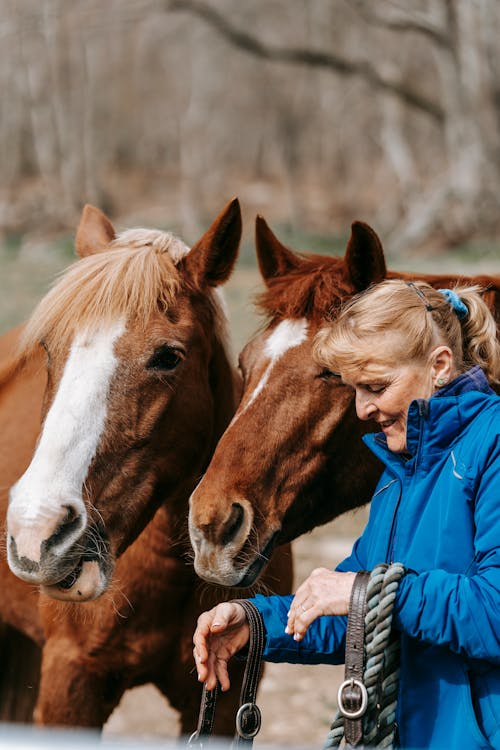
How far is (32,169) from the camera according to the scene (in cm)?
1830

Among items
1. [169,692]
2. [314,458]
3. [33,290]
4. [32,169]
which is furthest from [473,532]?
[32,169]

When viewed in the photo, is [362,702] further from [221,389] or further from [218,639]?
[221,389]

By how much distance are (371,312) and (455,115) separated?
52.5ft

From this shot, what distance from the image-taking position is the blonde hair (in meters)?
1.98

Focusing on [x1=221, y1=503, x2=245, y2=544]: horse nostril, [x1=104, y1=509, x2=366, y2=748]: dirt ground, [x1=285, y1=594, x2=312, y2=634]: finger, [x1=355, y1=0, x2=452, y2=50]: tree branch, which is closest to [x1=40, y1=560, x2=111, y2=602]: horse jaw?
[x1=221, y1=503, x2=245, y2=544]: horse nostril

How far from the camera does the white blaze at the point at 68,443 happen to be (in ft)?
7.34

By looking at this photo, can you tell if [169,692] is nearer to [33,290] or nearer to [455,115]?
[33,290]

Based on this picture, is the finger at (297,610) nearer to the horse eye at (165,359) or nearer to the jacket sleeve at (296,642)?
the jacket sleeve at (296,642)

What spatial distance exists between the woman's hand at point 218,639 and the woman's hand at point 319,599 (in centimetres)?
17

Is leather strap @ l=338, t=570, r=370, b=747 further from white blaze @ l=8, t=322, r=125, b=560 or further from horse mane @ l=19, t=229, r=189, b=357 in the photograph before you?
horse mane @ l=19, t=229, r=189, b=357

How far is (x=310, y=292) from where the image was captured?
2570mm

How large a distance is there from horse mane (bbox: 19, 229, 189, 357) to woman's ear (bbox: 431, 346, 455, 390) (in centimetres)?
95

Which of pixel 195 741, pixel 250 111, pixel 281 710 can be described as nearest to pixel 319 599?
pixel 195 741

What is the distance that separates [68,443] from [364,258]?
98cm
